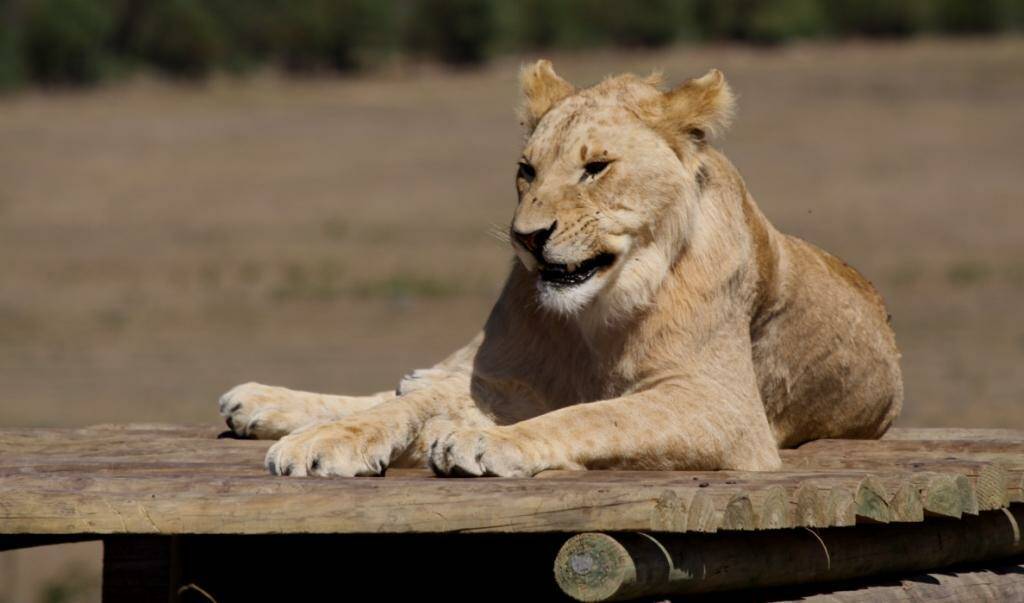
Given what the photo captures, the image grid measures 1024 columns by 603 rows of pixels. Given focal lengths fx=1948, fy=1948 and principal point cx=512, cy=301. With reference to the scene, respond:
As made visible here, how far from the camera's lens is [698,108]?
5199 millimetres

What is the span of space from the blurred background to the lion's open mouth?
0.35 meters

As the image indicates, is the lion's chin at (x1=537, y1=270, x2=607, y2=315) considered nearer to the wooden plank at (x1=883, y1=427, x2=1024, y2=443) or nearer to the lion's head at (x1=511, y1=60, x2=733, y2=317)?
the lion's head at (x1=511, y1=60, x2=733, y2=317)

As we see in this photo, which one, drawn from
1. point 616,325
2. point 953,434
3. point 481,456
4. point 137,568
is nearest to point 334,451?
point 481,456

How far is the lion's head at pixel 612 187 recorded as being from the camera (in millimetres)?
4836

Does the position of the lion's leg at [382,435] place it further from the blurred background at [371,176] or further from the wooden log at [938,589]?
the wooden log at [938,589]

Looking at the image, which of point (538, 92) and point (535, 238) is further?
point (538, 92)

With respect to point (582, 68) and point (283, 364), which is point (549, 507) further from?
point (582, 68)

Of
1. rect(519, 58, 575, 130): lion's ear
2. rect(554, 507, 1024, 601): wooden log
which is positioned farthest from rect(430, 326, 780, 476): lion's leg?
rect(519, 58, 575, 130): lion's ear

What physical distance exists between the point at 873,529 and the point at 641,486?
1006 mm

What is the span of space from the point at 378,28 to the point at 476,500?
34229 millimetres

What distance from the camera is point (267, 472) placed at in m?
4.71

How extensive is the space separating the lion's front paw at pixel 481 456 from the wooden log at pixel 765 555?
440mm

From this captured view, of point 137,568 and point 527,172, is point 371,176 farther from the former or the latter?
point 527,172

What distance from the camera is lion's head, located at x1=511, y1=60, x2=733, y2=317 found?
4836mm
